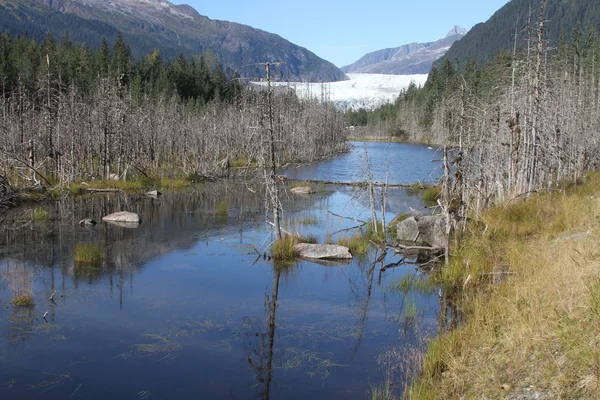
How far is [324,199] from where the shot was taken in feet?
101

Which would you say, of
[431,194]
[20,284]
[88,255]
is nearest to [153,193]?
[88,255]

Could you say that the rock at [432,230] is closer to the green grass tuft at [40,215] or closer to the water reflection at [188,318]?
the water reflection at [188,318]

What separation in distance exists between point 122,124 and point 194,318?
2555 centimetres

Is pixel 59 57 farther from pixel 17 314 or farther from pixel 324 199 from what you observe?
pixel 17 314

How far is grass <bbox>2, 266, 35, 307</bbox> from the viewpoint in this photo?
12.8m

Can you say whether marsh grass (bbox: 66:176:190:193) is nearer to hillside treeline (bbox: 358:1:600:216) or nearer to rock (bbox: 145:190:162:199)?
rock (bbox: 145:190:162:199)

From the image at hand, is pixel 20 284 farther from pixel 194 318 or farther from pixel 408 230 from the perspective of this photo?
pixel 408 230

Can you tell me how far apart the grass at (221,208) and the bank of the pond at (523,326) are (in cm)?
1377

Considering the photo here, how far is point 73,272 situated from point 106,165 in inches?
890

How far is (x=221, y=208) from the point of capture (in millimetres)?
27016

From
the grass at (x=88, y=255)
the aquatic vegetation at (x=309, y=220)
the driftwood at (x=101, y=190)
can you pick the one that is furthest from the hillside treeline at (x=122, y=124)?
the grass at (x=88, y=255)

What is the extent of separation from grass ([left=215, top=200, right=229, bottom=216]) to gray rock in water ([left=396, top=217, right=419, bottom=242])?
30.4ft

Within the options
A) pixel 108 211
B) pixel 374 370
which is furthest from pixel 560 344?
pixel 108 211

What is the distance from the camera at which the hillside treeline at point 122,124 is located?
32219 millimetres
